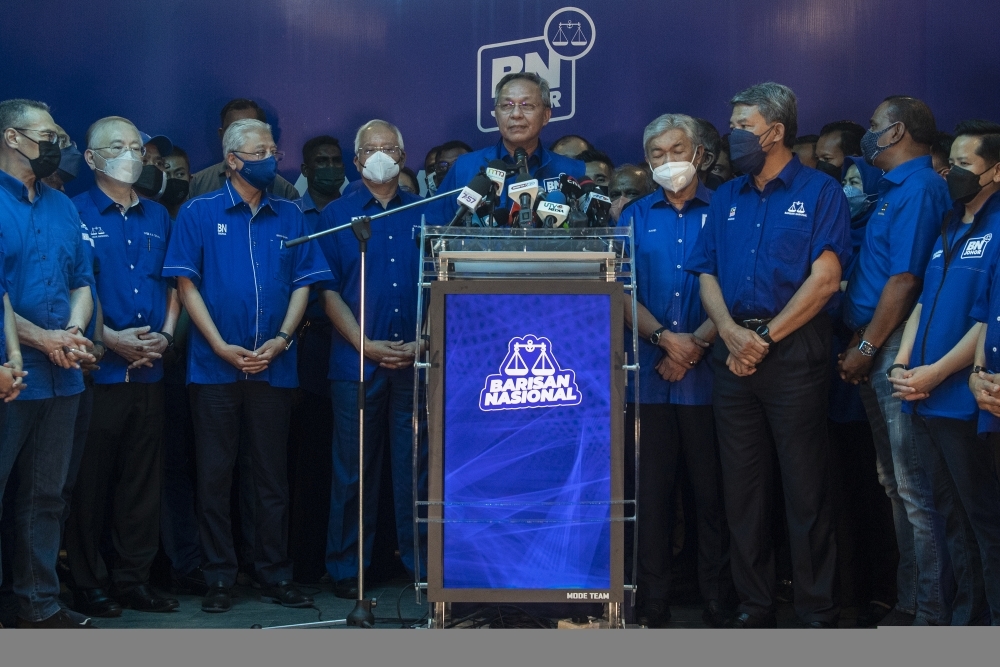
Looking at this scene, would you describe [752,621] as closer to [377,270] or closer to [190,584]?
[377,270]

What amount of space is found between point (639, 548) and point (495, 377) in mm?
1445

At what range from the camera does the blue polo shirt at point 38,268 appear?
4402 mm

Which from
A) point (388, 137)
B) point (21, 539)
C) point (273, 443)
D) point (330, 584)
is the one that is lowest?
point (330, 584)

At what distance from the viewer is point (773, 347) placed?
446 cm

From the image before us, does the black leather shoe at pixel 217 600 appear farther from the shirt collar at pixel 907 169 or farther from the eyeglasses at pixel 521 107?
the shirt collar at pixel 907 169

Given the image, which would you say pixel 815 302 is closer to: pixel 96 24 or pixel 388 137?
pixel 388 137

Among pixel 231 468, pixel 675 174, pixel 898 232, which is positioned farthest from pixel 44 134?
pixel 898 232

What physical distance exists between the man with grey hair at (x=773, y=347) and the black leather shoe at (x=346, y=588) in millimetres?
1733

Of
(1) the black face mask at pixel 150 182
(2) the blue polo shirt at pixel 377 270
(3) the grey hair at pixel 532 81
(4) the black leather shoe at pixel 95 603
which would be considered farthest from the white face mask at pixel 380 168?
(4) the black leather shoe at pixel 95 603

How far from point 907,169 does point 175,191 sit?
371 cm

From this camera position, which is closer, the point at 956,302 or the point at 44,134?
the point at 956,302

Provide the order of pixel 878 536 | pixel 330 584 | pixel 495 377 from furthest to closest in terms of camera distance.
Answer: pixel 330 584 < pixel 878 536 < pixel 495 377

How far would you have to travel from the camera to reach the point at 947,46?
5953 millimetres

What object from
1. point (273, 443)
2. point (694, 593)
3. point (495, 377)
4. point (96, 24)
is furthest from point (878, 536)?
point (96, 24)
